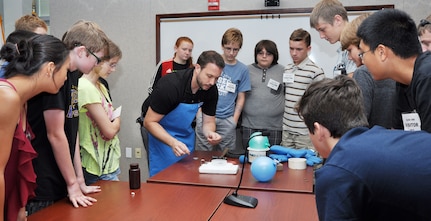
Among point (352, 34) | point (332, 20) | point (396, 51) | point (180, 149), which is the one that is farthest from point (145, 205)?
point (332, 20)

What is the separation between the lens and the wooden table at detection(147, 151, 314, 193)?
189cm

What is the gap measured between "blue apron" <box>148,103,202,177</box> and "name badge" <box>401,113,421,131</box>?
132 cm

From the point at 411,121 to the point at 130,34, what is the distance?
11.5ft

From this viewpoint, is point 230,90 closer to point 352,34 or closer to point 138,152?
point 138,152

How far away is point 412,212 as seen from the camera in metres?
0.90

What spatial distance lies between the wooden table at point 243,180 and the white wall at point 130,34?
238cm

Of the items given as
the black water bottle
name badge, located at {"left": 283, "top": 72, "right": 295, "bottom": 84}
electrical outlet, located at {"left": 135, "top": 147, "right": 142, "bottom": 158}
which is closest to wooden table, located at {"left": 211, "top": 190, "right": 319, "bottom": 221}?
the black water bottle

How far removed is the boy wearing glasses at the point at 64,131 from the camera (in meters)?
1.57

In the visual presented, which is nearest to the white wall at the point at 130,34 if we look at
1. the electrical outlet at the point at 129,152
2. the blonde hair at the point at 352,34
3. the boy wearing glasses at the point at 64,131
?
the electrical outlet at the point at 129,152

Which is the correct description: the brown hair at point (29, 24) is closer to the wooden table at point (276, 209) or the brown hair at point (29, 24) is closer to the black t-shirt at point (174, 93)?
the black t-shirt at point (174, 93)

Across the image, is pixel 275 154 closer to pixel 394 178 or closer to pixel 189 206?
pixel 189 206

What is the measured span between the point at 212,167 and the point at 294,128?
139cm

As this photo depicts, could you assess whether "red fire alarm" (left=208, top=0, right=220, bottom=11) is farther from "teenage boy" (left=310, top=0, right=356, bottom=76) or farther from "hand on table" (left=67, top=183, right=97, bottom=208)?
"hand on table" (left=67, top=183, right=97, bottom=208)

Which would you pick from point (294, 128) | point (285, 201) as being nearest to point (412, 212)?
point (285, 201)
